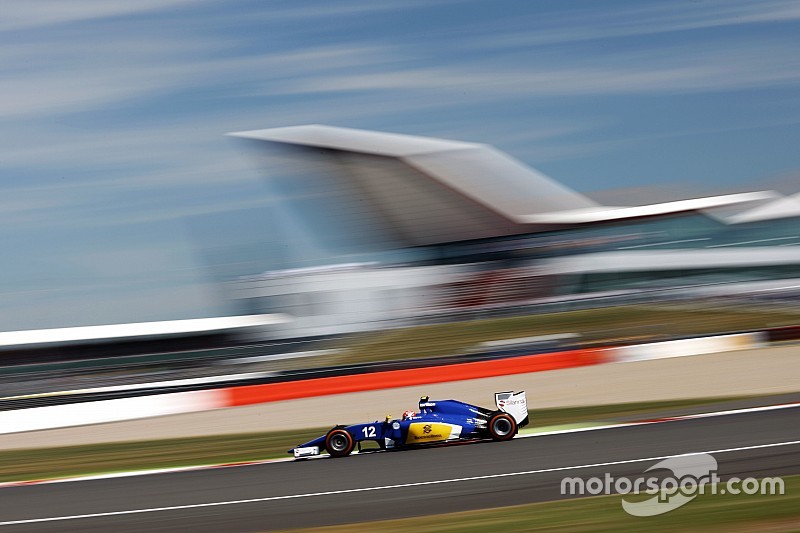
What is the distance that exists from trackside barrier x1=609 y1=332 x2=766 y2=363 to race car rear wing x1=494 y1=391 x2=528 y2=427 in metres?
11.9

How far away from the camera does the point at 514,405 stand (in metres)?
9.80

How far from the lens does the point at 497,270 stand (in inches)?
2030

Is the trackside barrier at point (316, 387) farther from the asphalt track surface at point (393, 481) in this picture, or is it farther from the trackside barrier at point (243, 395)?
the asphalt track surface at point (393, 481)

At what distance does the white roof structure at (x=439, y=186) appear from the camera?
50562 millimetres

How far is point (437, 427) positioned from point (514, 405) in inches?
35.4

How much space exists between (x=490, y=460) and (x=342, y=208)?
45245 millimetres

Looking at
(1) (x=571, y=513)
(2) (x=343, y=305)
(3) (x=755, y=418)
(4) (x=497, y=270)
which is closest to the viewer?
(1) (x=571, y=513)

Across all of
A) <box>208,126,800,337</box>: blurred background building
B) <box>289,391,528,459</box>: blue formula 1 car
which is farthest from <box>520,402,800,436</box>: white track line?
<box>208,126,800,337</box>: blurred background building

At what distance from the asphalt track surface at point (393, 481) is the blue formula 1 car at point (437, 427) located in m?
0.14

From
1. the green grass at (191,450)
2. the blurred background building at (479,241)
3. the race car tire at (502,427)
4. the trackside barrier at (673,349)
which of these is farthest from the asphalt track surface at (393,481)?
the blurred background building at (479,241)

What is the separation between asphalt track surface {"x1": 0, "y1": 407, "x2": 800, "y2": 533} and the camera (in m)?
6.89

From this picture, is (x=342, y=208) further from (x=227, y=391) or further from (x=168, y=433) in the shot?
(x=168, y=433)

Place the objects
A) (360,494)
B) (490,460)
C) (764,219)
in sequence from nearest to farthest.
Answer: (360,494) → (490,460) → (764,219)

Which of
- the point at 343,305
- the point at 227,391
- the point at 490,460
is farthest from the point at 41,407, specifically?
the point at 343,305
